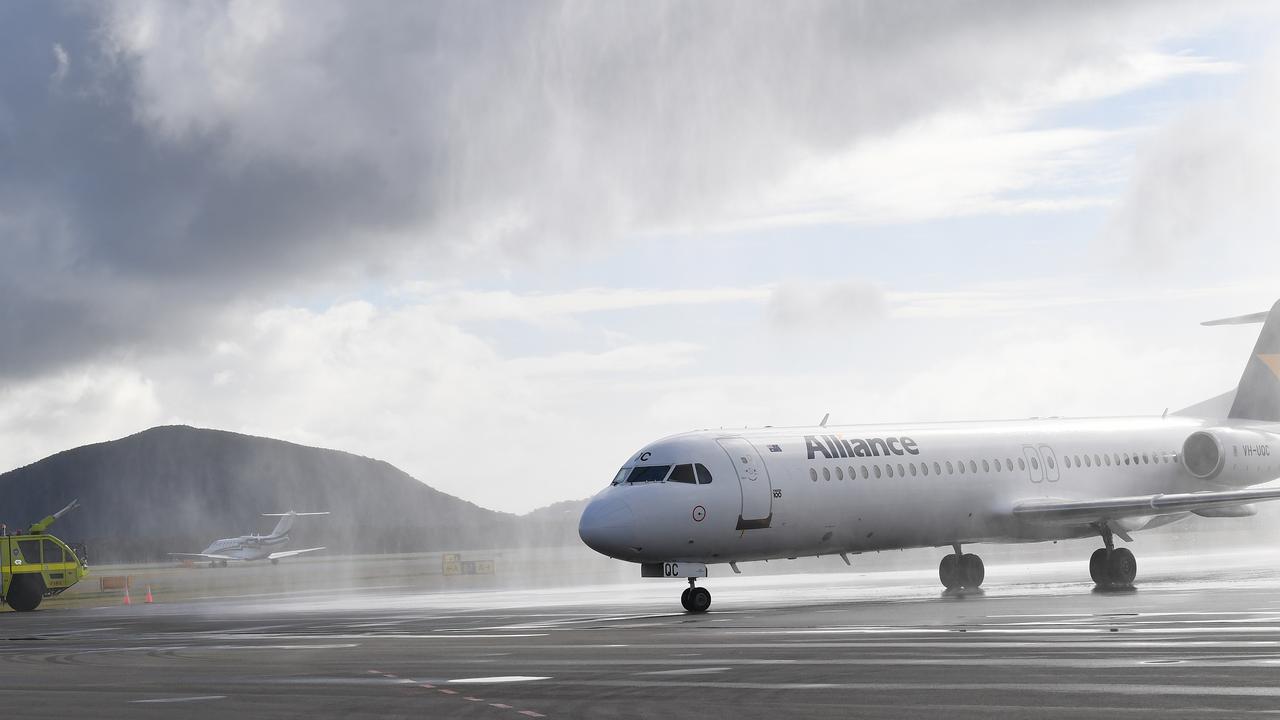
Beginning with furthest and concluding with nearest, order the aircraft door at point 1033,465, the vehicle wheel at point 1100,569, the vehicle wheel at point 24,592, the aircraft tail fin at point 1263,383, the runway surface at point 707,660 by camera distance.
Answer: the vehicle wheel at point 24,592 → the aircraft tail fin at point 1263,383 → the aircraft door at point 1033,465 → the vehicle wheel at point 1100,569 → the runway surface at point 707,660

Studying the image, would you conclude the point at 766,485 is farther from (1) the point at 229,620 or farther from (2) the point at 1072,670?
(2) the point at 1072,670

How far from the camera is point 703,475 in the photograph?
111ft

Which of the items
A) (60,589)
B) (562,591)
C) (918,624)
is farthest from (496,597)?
(918,624)

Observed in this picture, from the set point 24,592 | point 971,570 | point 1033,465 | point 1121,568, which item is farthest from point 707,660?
point 24,592

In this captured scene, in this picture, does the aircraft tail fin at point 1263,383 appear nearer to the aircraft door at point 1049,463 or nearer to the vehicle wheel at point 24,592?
the aircraft door at point 1049,463

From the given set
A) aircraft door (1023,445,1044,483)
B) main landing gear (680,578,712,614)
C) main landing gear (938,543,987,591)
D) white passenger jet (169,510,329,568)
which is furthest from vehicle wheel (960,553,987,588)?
white passenger jet (169,510,329,568)

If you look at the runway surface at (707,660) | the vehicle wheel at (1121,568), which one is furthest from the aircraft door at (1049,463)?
the runway surface at (707,660)

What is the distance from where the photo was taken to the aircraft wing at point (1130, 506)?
37688 mm

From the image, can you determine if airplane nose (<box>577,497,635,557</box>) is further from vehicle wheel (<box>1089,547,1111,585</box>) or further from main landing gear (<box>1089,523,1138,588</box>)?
vehicle wheel (<box>1089,547,1111,585</box>)

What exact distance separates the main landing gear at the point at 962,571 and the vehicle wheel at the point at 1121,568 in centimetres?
334

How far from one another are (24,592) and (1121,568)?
116ft

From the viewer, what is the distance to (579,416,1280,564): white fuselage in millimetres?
33312

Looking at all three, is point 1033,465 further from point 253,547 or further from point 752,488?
point 253,547

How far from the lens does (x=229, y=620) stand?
39000 millimetres
